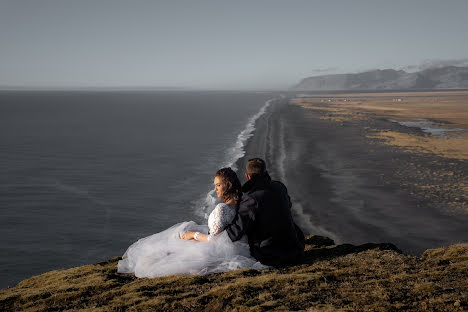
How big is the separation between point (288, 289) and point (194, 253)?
2176 mm

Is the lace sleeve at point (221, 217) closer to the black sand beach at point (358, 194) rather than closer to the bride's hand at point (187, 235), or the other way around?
the bride's hand at point (187, 235)

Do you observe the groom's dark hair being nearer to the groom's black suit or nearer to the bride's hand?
the groom's black suit

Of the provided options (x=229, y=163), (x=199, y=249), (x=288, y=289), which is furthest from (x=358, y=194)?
(x=288, y=289)

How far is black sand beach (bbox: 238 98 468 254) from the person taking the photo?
2108 cm

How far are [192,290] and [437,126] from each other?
2917 inches

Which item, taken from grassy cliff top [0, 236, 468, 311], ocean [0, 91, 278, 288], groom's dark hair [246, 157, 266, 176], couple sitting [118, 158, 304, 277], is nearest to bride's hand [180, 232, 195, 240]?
couple sitting [118, 158, 304, 277]

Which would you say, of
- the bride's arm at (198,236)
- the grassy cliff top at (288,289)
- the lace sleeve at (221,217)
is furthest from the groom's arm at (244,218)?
the grassy cliff top at (288,289)

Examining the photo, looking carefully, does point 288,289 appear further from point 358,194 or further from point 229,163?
point 229,163

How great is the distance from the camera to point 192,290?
742 centimetres

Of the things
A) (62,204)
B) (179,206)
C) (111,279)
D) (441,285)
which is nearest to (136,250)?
(111,279)

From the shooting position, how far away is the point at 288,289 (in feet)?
23.2

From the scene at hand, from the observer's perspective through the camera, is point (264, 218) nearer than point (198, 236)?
Yes

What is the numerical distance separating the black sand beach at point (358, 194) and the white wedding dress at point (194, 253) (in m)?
13.4

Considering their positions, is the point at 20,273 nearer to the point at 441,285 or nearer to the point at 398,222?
the point at 441,285
